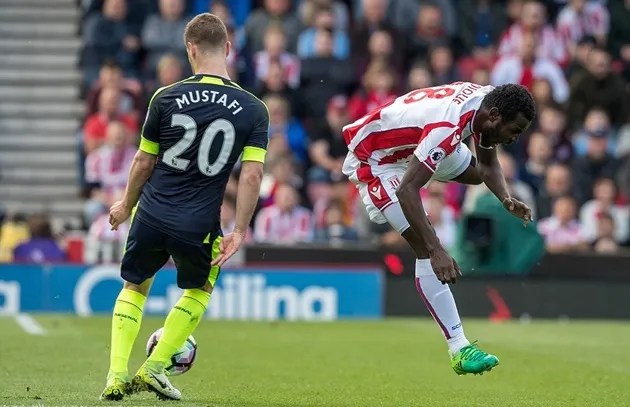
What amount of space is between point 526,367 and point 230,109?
14.4 ft

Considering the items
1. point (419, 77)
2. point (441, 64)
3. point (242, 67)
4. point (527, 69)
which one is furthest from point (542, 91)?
point (242, 67)

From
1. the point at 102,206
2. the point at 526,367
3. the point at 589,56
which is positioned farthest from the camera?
the point at 589,56

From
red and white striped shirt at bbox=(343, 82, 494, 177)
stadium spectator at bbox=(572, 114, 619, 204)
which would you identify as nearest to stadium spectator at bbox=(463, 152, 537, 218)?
stadium spectator at bbox=(572, 114, 619, 204)

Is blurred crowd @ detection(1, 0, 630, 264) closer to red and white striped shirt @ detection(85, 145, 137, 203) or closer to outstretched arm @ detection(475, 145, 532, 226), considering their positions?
red and white striped shirt @ detection(85, 145, 137, 203)

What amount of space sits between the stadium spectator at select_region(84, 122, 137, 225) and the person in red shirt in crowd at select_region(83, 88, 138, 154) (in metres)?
0.34

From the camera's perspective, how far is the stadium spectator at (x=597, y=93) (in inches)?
810

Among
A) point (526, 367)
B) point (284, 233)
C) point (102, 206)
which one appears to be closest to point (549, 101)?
point (284, 233)

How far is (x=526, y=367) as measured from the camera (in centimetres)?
Answer: 1138

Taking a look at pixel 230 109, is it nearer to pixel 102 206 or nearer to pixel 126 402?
pixel 126 402

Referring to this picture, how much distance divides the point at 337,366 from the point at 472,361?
114 inches

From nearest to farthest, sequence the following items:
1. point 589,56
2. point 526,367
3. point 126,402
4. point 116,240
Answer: point 126,402 → point 526,367 → point 116,240 → point 589,56

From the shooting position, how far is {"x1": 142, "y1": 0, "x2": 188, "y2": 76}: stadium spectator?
67.2 ft

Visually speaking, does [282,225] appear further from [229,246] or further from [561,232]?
[229,246]

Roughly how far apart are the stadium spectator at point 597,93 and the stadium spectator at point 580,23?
3.59 feet
